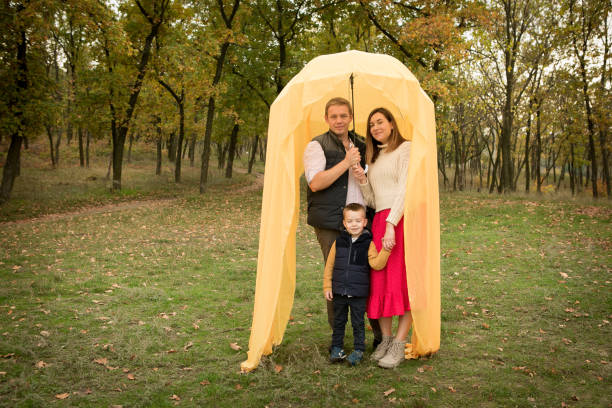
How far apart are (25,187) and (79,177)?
5.58m

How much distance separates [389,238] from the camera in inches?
159

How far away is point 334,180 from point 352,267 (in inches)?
33.4

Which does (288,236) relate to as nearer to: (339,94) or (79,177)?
(339,94)

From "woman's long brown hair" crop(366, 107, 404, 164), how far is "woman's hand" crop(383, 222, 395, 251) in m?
0.74

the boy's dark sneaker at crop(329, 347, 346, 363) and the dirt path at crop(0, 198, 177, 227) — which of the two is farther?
the dirt path at crop(0, 198, 177, 227)

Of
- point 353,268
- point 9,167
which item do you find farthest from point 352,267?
point 9,167

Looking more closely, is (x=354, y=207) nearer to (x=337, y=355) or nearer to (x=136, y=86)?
(x=337, y=355)

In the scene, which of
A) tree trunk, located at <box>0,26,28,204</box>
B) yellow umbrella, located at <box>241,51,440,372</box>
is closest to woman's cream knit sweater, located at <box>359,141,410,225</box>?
yellow umbrella, located at <box>241,51,440,372</box>

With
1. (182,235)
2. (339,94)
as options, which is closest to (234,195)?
(182,235)

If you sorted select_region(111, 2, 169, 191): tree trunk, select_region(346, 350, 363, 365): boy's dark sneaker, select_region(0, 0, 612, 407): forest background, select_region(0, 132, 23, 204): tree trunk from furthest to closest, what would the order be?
1. select_region(111, 2, 169, 191): tree trunk
2. select_region(0, 132, 23, 204): tree trunk
3. select_region(346, 350, 363, 365): boy's dark sneaker
4. select_region(0, 0, 612, 407): forest background

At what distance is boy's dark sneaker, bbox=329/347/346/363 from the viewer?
4.28 m

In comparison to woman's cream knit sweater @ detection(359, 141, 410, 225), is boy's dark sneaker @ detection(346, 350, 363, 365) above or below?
below

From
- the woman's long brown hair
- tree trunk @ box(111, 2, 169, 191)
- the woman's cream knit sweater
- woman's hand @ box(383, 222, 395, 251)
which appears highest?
tree trunk @ box(111, 2, 169, 191)

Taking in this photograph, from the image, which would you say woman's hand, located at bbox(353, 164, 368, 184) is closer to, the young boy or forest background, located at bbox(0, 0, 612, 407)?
the young boy
